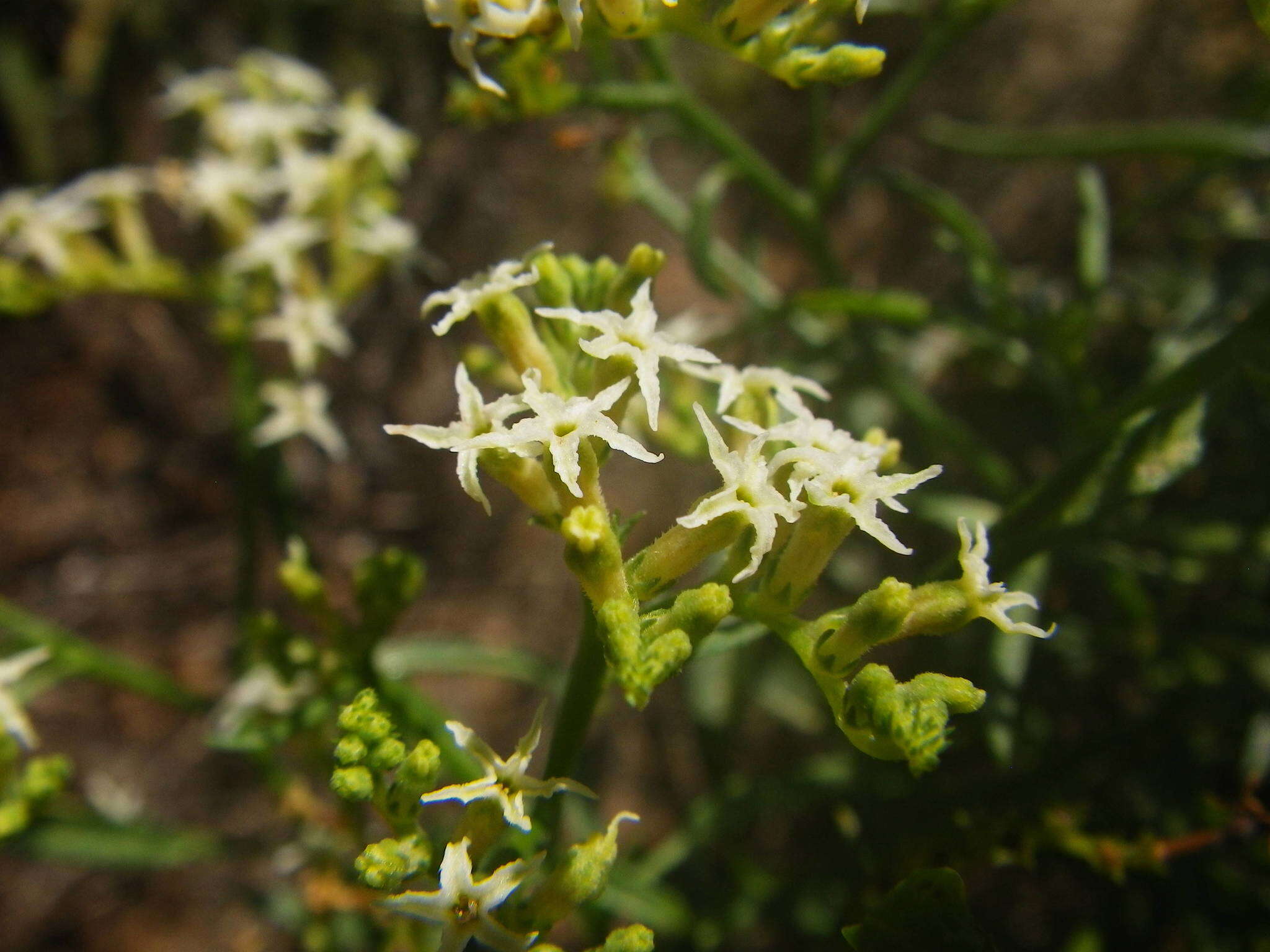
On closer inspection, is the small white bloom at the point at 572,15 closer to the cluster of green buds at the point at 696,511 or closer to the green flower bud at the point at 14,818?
the cluster of green buds at the point at 696,511

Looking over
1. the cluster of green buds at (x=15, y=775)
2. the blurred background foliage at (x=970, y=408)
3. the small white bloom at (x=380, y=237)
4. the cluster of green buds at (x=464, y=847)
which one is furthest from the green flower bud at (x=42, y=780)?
the small white bloom at (x=380, y=237)

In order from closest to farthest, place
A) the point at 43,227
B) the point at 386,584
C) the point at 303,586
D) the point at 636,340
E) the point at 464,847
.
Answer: the point at 464,847 < the point at 636,340 < the point at 386,584 < the point at 303,586 < the point at 43,227

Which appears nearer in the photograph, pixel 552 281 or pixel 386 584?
pixel 552 281

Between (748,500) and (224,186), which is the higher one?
(748,500)

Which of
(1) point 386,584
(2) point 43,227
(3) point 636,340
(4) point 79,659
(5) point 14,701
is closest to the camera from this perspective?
(3) point 636,340

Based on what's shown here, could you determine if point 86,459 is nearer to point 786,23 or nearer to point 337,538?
point 337,538

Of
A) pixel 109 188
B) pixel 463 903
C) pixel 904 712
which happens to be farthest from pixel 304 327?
pixel 904 712

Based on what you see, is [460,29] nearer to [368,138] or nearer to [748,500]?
[748,500]

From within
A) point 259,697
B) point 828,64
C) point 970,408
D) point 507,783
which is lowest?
point 970,408
